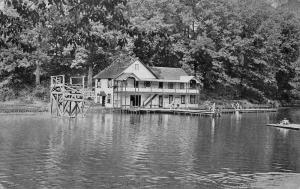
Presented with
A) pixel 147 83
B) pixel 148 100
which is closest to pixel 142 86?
pixel 147 83

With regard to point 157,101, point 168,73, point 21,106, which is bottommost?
point 21,106

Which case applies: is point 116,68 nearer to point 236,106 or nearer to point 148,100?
point 148,100

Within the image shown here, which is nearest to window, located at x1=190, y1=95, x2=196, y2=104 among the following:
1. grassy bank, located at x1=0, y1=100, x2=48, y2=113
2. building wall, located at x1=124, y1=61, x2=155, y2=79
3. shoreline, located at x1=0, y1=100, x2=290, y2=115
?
shoreline, located at x1=0, y1=100, x2=290, y2=115

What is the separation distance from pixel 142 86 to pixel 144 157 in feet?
174

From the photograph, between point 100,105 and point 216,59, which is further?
point 216,59

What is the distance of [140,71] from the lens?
83500mm

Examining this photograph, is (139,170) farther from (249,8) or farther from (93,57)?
(249,8)

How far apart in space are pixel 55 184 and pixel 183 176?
22.7 feet

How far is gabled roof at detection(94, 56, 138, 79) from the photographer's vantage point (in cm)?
8156

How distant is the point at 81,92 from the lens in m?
63.8

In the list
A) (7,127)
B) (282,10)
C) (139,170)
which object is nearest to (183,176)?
(139,170)

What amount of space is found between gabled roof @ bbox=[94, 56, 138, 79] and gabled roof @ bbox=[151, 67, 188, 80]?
17.9ft

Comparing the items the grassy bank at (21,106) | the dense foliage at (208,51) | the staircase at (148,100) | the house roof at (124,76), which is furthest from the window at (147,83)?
the grassy bank at (21,106)

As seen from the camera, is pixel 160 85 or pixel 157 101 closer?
pixel 157 101
